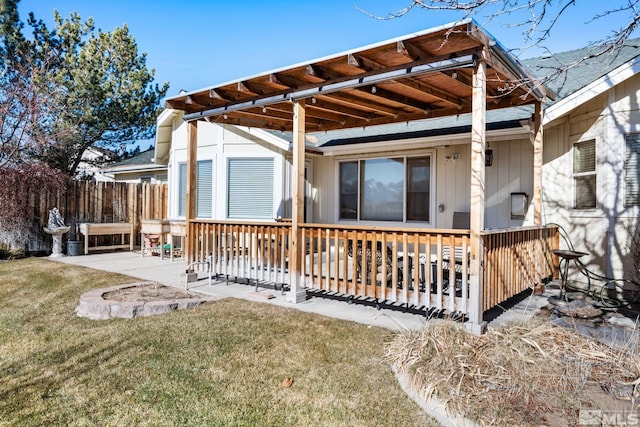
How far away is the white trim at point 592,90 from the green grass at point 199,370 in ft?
15.0

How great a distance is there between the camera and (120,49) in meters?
14.6

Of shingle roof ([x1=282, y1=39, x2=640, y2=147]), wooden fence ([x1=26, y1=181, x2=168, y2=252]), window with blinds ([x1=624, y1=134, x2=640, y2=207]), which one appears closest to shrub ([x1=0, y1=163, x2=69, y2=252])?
wooden fence ([x1=26, y1=181, x2=168, y2=252])

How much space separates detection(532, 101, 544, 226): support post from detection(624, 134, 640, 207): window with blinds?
109 cm

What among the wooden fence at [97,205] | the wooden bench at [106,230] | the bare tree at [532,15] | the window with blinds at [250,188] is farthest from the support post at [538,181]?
the wooden fence at [97,205]

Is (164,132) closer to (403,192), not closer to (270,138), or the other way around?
(270,138)

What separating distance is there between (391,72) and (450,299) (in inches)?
108

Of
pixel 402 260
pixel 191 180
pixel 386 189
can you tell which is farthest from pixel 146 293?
pixel 386 189

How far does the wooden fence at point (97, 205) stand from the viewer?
410 inches

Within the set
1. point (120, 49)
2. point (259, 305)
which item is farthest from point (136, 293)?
point (120, 49)

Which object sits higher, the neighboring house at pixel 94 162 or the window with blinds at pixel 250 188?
the neighboring house at pixel 94 162

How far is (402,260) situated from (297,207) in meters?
1.71

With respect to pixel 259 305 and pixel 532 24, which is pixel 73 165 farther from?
pixel 532 24

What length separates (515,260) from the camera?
5.32 meters

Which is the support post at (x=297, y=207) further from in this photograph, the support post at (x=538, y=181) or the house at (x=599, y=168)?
the support post at (x=538, y=181)
